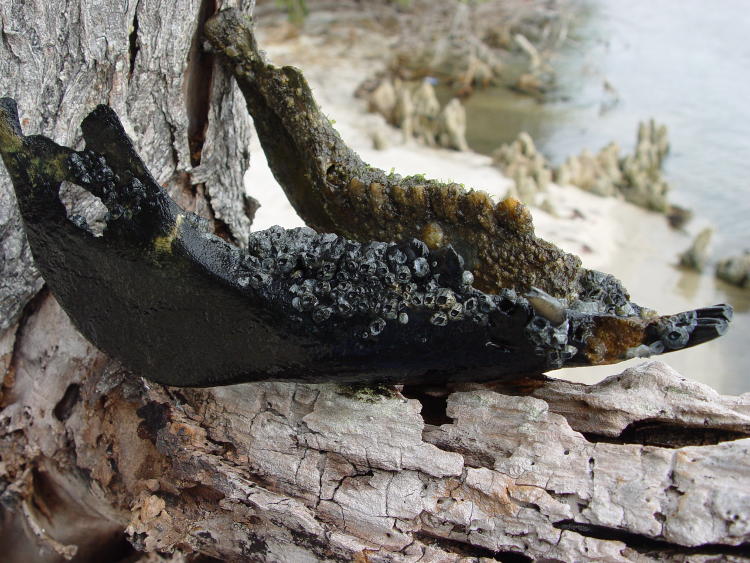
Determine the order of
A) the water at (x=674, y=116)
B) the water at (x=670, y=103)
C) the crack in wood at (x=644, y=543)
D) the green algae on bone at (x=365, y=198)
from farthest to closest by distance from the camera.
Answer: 1. the water at (x=670, y=103)
2. the water at (x=674, y=116)
3. the green algae on bone at (x=365, y=198)
4. the crack in wood at (x=644, y=543)

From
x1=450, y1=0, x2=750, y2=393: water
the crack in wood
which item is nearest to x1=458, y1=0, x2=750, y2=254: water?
x1=450, y1=0, x2=750, y2=393: water

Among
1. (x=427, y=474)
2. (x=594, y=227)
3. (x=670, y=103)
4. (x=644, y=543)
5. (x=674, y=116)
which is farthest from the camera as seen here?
(x=670, y=103)

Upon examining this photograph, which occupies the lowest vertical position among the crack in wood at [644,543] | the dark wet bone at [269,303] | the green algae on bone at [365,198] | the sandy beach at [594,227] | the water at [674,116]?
the crack in wood at [644,543]

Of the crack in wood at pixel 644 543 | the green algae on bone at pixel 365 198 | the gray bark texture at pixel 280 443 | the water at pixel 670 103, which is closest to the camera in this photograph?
the crack in wood at pixel 644 543

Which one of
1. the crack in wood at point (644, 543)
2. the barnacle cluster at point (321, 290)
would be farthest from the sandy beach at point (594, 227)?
the crack in wood at point (644, 543)

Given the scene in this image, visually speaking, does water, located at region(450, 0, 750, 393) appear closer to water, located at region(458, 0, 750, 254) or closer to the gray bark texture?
water, located at region(458, 0, 750, 254)

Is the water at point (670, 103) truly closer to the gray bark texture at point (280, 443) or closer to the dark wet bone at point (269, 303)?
the gray bark texture at point (280, 443)

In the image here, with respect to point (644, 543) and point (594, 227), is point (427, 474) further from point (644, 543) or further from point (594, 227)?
point (594, 227)

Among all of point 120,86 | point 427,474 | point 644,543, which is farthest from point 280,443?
point 120,86
